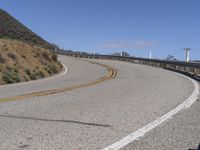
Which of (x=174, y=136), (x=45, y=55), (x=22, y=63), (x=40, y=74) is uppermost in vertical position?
(x=45, y=55)

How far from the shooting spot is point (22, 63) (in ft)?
96.7

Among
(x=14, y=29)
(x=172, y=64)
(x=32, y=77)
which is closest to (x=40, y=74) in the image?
(x=32, y=77)

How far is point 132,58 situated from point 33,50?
2402 cm

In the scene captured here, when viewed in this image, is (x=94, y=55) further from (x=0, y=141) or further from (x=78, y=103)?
(x=0, y=141)

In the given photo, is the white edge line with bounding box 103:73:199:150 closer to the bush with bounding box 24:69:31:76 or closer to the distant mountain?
the bush with bounding box 24:69:31:76

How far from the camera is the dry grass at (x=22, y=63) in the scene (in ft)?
83.5

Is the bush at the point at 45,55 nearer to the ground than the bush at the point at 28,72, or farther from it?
farther from it

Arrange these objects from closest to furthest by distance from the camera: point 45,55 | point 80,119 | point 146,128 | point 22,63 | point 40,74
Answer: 1. point 146,128
2. point 80,119
3. point 40,74
4. point 22,63
5. point 45,55

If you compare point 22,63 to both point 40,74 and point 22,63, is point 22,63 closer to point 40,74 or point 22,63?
point 22,63

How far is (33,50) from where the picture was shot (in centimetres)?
3581

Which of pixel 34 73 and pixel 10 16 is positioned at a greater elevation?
pixel 10 16

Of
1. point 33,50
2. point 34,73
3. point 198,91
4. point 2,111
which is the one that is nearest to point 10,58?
point 34,73

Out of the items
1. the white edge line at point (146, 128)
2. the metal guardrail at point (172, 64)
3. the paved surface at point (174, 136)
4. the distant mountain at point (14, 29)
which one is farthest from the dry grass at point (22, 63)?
the distant mountain at point (14, 29)

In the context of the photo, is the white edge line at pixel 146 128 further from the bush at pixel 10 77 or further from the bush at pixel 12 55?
the bush at pixel 12 55
